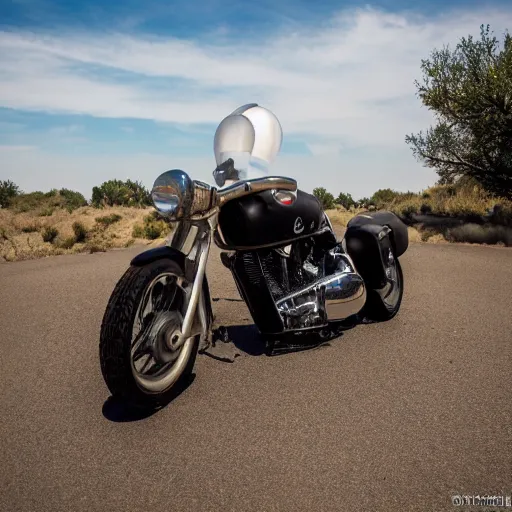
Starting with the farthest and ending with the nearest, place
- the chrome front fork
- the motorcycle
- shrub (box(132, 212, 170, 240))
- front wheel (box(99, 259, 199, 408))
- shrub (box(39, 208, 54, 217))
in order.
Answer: shrub (box(39, 208, 54, 217)) → shrub (box(132, 212, 170, 240)) → the chrome front fork → the motorcycle → front wheel (box(99, 259, 199, 408))

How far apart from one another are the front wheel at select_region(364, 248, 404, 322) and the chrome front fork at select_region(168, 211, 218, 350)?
191 centimetres

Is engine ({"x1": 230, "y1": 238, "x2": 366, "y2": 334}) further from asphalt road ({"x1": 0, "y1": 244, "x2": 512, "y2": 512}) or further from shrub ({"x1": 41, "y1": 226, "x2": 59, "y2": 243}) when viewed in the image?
shrub ({"x1": 41, "y1": 226, "x2": 59, "y2": 243})

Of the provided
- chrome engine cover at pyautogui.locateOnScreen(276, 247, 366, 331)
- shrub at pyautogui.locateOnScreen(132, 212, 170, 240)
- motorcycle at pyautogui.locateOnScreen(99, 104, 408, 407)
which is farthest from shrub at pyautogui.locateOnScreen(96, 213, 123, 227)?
chrome engine cover at pyautogui.locateOnScreen(276, 247, 366, 331)

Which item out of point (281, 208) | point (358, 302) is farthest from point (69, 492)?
point (358, 302)

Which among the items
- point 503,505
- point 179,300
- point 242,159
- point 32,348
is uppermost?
point 242,159

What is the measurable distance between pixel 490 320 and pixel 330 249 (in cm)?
178

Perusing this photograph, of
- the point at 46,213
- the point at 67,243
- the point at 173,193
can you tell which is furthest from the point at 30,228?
the point at 173,193

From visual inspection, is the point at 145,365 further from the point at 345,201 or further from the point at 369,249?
the point at 345,201

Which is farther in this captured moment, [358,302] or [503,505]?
[358,302]

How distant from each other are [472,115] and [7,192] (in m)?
19.5

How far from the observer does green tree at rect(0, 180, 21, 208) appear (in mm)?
22984

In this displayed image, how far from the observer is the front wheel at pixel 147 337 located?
8.93 feet

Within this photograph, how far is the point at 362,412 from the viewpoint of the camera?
9.95 feet

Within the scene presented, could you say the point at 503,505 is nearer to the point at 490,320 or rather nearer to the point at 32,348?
the point at 490,320
